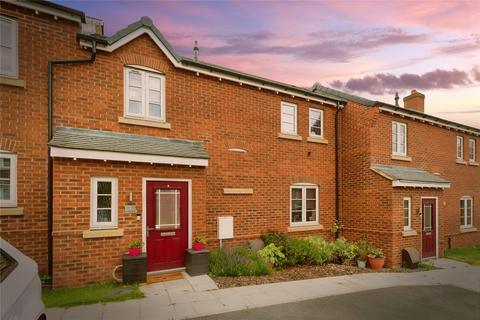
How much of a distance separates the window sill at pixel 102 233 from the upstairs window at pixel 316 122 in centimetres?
853

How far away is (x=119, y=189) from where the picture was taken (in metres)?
8.06

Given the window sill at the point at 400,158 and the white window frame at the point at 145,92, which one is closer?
the white window frame at the point at 145,92

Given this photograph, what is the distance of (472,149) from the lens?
18922 mm

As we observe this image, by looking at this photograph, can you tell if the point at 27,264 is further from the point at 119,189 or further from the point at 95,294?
the point at 119,189

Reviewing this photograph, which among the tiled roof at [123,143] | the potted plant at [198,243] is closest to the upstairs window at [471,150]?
the tiled roof at [123,143]

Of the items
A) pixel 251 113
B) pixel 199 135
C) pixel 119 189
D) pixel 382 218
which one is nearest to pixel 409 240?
pixel 382 218

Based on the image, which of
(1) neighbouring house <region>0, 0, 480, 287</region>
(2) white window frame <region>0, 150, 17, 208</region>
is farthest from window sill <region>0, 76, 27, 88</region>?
(2) white window frame <region>0, 150, 17, 208</region>

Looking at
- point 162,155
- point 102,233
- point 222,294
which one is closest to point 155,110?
point 162,155

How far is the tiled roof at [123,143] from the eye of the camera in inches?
296

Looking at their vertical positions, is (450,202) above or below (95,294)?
above

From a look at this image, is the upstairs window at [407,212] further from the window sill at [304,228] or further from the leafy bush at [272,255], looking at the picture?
the leafy bush at [272,255]

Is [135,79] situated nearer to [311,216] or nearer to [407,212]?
[311,216]

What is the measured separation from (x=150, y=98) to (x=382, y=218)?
32.2 feet

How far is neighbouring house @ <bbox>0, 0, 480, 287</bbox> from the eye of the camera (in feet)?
24.6
